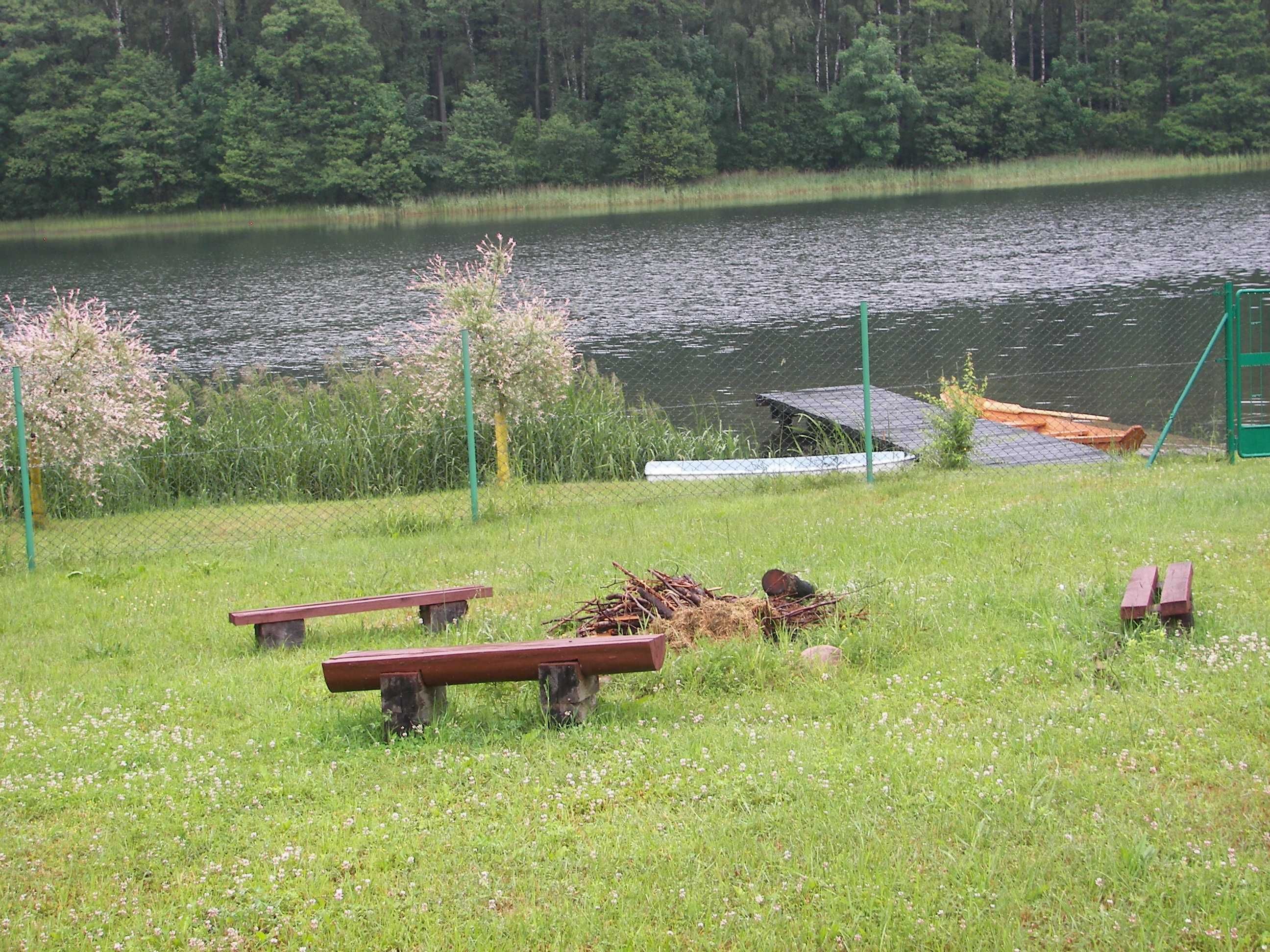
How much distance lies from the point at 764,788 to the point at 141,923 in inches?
83.8

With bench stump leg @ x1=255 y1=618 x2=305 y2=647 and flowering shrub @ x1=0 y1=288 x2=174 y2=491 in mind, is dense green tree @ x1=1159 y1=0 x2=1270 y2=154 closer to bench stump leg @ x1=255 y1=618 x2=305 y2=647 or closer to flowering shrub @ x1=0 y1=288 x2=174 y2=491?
flowering shrub @ x1=0 y1=288 x2=174 y2=491

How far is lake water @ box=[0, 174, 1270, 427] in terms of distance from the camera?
2361 cm

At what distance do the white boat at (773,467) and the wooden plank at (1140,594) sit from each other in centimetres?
612

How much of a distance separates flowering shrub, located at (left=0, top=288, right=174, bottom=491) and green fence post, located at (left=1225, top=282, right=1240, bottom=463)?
10334 mm

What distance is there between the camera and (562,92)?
7850 cm

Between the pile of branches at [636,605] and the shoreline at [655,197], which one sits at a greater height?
the shoreline at [655,197]

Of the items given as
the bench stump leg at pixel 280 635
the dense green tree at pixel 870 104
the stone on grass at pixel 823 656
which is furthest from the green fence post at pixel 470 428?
the dense green tree at pixel 870 104

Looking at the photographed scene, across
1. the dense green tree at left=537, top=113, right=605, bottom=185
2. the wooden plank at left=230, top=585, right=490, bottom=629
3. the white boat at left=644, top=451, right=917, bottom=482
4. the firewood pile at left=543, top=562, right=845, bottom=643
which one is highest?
the dense green tree at left=537, top=113, right=605, bottom=185

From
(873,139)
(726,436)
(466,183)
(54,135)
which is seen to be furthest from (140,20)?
(726,436)

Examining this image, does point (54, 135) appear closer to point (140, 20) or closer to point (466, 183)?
point (140, 20)

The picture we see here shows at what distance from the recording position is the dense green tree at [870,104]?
7231 centimetres

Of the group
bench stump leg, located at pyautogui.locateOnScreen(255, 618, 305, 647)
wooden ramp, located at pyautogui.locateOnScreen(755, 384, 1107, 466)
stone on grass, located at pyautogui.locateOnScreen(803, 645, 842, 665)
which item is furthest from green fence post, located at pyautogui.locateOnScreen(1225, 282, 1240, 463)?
bench stump leg, located at pyautogui.locateOnScreen(255, 618, 305, 647)

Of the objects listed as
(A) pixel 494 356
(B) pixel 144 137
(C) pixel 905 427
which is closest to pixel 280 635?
(A) pixel 494 356

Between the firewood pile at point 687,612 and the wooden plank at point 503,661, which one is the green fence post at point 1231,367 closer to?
the firewood pile at point 687,612
